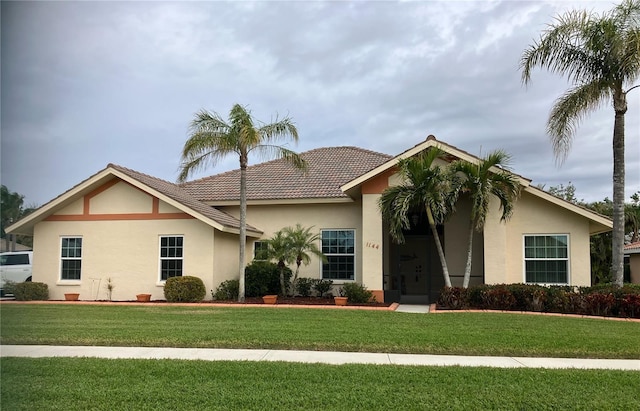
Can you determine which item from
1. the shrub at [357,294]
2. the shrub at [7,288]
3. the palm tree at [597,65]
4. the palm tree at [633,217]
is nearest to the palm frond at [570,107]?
the palm tree at [597,65]

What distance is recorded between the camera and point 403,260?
72.3 feet

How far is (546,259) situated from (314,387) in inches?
529

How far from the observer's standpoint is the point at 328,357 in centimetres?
870

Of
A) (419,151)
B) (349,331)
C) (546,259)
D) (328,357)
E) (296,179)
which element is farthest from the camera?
(296,179)

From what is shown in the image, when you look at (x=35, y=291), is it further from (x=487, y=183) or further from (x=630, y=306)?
(x=630, y=306)

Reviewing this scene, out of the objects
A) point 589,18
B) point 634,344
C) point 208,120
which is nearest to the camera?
point 634,344

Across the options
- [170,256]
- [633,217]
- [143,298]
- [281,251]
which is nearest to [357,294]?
[281,251]

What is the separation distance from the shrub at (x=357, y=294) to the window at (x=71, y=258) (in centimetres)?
1038

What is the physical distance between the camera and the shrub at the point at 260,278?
18.8 metres

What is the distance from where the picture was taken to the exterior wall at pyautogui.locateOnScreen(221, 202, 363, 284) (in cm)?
1988

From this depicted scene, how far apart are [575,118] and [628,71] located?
1.93 metres

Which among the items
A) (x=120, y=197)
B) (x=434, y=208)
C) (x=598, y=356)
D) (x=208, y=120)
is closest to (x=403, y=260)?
(x=434, y=208)

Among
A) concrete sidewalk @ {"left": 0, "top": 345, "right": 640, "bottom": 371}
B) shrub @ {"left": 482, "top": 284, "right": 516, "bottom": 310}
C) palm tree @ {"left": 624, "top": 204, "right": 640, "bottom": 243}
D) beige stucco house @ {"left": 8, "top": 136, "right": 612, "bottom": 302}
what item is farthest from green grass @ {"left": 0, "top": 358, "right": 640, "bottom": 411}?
palm tree @ {"left": 624, "top": 204, "right": 640, "bottom": 243}

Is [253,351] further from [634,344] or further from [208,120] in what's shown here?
[208,120]
